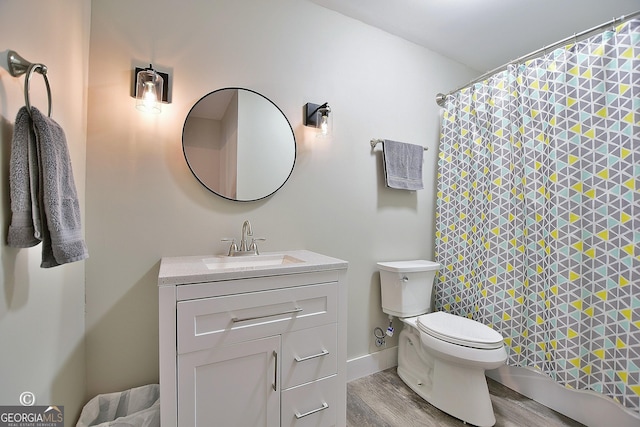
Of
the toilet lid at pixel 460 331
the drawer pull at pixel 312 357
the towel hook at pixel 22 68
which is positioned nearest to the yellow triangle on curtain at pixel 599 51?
the toilet lid at pixel 460 331

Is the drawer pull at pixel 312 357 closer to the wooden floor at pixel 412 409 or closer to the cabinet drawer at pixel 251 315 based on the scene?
the cabinet drawer at pixel 251 315

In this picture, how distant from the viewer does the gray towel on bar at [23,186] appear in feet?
2.13

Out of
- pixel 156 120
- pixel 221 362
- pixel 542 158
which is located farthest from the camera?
pixel 542 158

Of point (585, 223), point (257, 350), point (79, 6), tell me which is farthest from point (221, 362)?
point (585, 223)

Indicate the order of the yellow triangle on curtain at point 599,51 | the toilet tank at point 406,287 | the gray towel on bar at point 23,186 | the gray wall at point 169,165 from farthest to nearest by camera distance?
the toilet tank at point 406,287 → the yellow triangle on curtain at point 599,51 → the gray wall at point 169,165 → the gray towel on bar at point 23,186

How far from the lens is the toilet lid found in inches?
56.2

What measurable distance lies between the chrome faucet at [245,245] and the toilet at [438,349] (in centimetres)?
95

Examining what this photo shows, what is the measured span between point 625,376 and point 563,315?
317 millimetres

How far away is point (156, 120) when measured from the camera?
1.36m

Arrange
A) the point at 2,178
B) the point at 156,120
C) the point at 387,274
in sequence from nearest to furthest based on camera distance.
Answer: the point at 2,178 → the point at 156,120 → the point at 387,274

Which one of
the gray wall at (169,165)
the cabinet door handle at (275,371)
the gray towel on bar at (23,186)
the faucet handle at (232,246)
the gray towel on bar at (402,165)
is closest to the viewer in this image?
the gray towel on bar at (23,186)

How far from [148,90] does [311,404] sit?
66.7 inches

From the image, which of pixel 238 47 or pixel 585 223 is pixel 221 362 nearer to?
pixel 238 47

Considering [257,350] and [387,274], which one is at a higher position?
[387,274]
